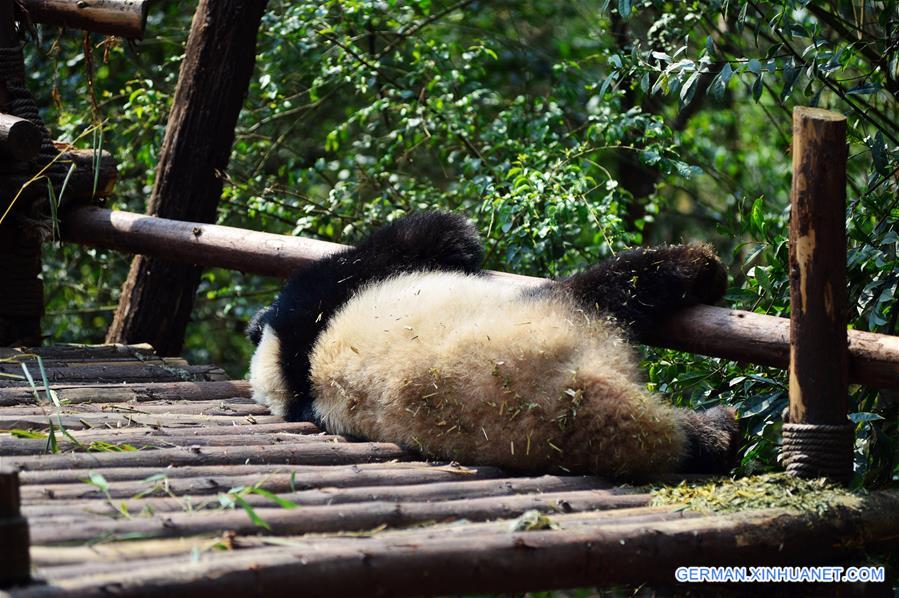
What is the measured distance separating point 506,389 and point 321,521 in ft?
2.31

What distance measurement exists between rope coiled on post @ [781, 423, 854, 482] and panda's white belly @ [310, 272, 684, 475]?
29 centimetres

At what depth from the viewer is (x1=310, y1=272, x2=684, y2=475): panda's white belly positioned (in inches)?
96.0

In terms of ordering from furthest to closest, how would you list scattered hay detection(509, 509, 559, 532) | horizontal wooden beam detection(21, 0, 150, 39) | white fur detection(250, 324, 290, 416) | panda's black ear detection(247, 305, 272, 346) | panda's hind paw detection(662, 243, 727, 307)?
horizontal wooden beam detection(21, 0, 150, 39)
panda's black ear detection(247, 305, 272, 346)
white fur detection(250, 324, 290, 416)
panda's hind paw detection(662, 243, 727, 307)
scattered hay detection(509, 509, 559, 532)

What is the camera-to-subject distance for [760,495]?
2.26 m

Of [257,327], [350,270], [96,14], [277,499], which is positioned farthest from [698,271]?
[96,14]

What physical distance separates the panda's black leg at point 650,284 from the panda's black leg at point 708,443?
0.27m

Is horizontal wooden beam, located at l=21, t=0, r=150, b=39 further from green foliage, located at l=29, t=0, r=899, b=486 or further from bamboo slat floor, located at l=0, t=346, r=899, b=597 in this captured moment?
bamboo slat floor, located at l=0, t=346, r=899, b=597

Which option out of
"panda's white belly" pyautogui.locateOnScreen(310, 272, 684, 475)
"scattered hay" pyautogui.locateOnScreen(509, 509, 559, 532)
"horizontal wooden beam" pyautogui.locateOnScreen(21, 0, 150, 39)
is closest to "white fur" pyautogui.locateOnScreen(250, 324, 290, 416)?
"panda's white belly" pyautogui.locateOnScreen(310, 272, 684, 475)

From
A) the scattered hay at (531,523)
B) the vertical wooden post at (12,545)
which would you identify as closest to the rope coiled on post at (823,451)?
the scattered hay at (531,523)

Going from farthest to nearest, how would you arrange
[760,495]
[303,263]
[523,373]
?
[303,263] < [523,373] < [760,495]

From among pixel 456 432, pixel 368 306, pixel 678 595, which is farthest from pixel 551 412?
pixel 368 306

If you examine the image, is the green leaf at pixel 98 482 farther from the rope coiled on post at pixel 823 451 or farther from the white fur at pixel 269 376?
the rope coiled on post at pixel 823 451

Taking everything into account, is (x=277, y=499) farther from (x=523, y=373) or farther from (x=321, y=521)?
(x=523, y=373)

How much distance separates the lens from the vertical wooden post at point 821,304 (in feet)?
7.63
